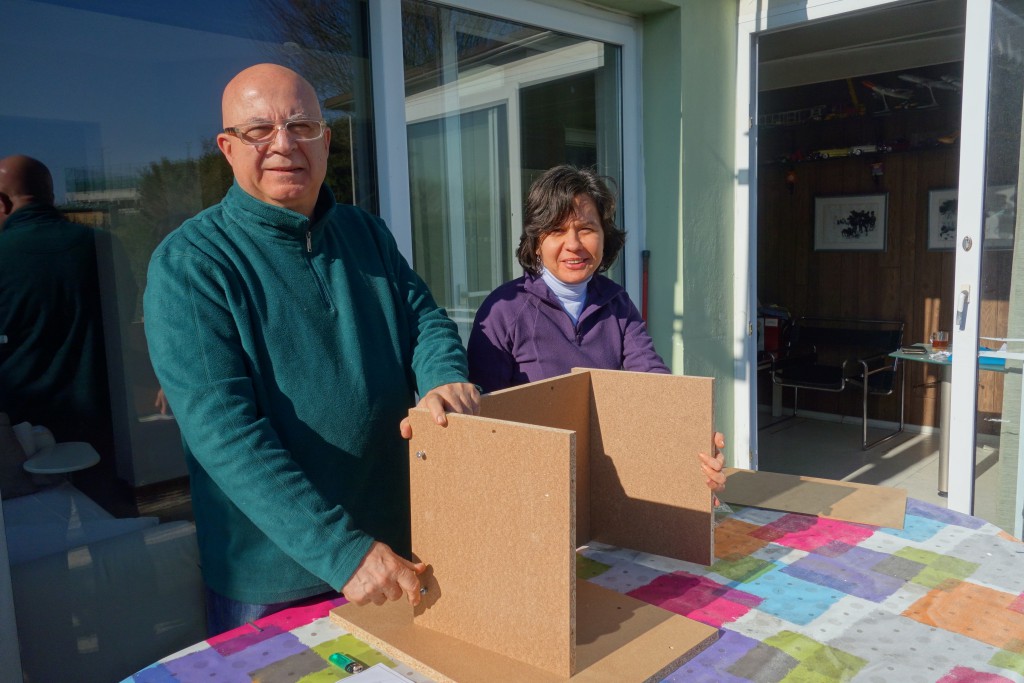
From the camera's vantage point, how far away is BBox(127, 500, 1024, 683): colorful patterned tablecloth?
3.60 ft

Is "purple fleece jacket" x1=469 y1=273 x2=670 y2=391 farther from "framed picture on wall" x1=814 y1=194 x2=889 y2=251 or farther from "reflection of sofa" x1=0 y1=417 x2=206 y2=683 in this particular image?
"framed picture on wall" x1=814 y1=194 x2=889 y2=251

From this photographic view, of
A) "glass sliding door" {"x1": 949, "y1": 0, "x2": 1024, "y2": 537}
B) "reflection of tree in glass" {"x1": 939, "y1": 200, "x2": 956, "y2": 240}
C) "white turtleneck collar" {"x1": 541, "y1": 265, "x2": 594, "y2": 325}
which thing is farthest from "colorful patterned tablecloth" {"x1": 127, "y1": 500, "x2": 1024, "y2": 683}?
"reflection of tree in glass" {"x1": 939, "y1": 200, "x2": 956, "y2": 240}

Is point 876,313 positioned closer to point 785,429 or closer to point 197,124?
point 785,429

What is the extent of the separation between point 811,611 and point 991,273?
2617mm

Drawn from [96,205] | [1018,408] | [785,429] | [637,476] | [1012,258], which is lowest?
[785,429]

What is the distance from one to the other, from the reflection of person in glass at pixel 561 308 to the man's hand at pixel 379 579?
2.46 feet

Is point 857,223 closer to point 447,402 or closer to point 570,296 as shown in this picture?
point 570,296

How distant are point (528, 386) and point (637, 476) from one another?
329 millimetres

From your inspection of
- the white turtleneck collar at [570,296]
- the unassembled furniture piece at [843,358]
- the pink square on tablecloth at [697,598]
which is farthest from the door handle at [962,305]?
the pink square on tablecloth at [697,598]

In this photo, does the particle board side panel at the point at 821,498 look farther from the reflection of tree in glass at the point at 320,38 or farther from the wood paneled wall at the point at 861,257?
the wood paneled wall at the point at 861,257

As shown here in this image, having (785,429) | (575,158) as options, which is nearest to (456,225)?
(575,158)

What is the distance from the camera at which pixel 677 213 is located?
376cm

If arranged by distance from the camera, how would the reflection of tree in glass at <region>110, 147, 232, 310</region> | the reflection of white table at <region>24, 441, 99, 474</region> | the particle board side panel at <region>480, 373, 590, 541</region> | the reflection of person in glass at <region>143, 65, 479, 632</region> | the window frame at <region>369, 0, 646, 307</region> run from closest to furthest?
the reflection of person in glass at <region>143, 65, 479, 632</region> → the particle board side panel at <region>480, 373, 590, 541</region> → the reflection of white table at <region>24, 441, 99, 474</region> → the reflection of tree in glass at <region>110, 147, 232, 310</region> → the window frame at <region>369, 0, 646, 307</region>

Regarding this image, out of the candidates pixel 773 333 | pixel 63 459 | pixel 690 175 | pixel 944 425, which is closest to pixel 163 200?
pixel 63 459
